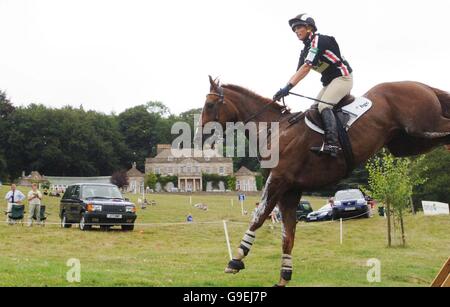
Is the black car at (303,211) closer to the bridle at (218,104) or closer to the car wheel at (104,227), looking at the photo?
the car wheel at (104,227)

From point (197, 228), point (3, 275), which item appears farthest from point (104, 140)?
point (3, 275)

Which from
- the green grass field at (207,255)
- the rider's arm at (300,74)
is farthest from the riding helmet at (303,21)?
the green grass field at (207,255)

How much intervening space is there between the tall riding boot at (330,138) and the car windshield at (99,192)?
19.7 m

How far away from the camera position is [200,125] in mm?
9992

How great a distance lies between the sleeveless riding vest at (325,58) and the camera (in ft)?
30.0

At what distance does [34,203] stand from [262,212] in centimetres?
2141

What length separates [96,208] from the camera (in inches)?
1027

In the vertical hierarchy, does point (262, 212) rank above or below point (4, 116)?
below

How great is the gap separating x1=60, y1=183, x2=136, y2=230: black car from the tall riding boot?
1803cm

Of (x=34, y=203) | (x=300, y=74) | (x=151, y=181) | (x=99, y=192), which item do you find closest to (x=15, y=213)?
(x=34, y=203)

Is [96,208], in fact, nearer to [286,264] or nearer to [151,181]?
[286,264]

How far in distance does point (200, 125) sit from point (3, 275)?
4493mm

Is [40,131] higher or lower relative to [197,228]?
higher
